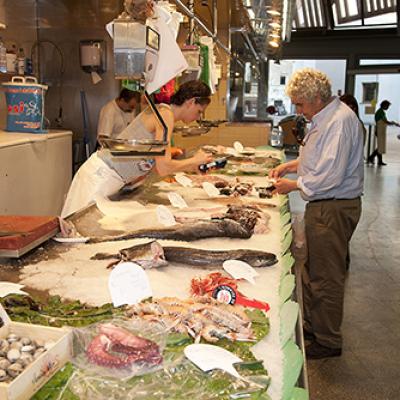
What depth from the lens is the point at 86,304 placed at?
5.19ft

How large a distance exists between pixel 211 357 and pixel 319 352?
2280 mm

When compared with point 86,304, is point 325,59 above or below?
above

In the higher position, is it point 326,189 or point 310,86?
point 310,86

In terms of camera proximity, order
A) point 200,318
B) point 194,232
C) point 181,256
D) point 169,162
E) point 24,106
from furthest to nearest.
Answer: point 24,106 < point 169,162 < point 194,232 < point 181,256 < point 200,318

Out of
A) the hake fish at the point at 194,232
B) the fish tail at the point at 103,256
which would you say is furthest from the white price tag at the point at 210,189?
the fish tail at the point at 103,256

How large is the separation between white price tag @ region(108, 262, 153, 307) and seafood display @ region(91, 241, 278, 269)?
26 cm

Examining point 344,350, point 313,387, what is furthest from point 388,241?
point 313,387

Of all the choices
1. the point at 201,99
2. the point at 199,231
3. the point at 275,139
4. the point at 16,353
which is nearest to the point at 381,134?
the point at 275,139

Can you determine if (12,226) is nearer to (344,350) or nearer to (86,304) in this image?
(86,304)

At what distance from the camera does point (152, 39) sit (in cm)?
213

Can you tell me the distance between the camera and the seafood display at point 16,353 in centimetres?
106

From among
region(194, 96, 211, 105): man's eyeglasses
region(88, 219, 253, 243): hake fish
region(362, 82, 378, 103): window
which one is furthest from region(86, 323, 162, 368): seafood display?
region(362, 82, 378, 103): window

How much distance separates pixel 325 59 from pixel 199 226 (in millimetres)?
12890

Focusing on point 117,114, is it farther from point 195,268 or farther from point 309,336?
point 195,268
